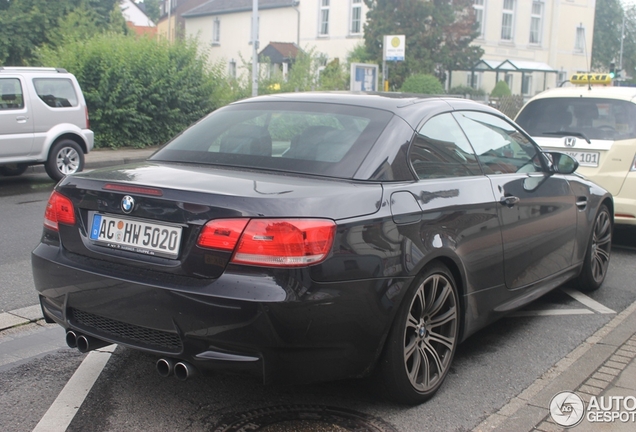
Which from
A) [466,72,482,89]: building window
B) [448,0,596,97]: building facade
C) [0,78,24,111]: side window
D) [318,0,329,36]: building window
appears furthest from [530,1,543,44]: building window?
[0,78,24,111]: side window

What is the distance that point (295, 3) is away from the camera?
47438mm

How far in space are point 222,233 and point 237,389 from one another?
114 cm

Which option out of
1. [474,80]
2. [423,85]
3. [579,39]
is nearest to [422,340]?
[423,85]

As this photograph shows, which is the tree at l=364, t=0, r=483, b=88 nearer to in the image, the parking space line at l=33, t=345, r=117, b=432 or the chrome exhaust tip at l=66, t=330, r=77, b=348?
the parking space line at l=33, t=345, r=117, b=432

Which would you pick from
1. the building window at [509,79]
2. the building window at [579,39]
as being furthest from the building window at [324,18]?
the building window at [579,39]

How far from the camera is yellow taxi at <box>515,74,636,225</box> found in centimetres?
783

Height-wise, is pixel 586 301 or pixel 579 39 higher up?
pixel 579 39

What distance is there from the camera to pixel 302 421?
3576 millimetres

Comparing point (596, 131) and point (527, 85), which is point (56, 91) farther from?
point (527, 85)

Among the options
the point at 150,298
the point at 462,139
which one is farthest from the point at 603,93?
the point at 150,298

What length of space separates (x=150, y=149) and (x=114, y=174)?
1669 centimetres

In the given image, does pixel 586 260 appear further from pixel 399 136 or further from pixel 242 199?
pixel 242 199

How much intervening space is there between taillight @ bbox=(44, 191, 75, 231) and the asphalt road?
2.85 feet

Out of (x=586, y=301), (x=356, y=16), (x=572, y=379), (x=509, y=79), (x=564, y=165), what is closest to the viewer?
(x=572, y=379)
